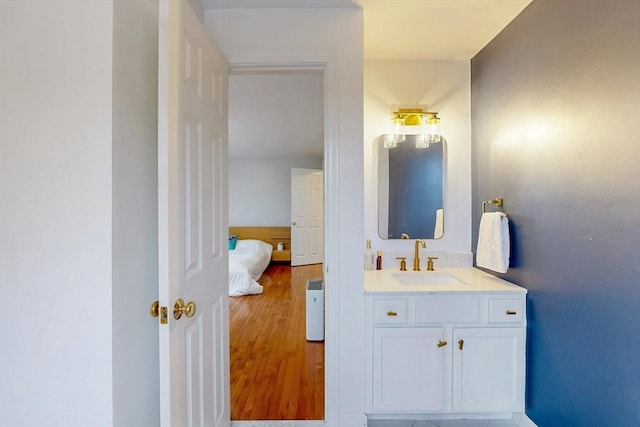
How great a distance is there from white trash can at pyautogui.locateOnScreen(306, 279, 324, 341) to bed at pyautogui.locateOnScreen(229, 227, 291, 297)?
1724 mm

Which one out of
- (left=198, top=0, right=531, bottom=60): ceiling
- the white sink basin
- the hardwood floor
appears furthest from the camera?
the white sink basin

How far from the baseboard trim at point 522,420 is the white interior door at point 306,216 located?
479 cm

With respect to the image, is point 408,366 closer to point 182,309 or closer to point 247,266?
point 182,309

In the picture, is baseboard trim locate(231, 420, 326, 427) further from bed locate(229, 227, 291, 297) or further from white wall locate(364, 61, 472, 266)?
bed locate(229, 227, 291, 297)

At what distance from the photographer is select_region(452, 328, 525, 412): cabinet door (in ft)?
5.49

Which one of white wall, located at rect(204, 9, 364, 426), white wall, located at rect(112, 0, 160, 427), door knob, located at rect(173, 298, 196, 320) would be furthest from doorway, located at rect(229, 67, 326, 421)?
door knob, located at rect(173, 298, 196, 320)

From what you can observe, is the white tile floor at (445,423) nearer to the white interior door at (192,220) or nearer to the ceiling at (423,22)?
the white interior door at (192,220)

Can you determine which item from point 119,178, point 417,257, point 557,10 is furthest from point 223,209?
point 557,10

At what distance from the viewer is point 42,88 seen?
93cm

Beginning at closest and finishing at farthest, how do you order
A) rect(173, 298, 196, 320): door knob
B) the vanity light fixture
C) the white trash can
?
1. rect(173, 298, 196, 320): door knob
2. the vanity light fixture
3. the white trash can

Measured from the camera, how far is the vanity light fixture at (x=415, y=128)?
86.6 inches

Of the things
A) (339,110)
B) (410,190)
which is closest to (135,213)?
(339,110)

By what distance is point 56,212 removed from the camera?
927 millimetres

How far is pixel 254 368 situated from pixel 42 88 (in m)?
2.19
